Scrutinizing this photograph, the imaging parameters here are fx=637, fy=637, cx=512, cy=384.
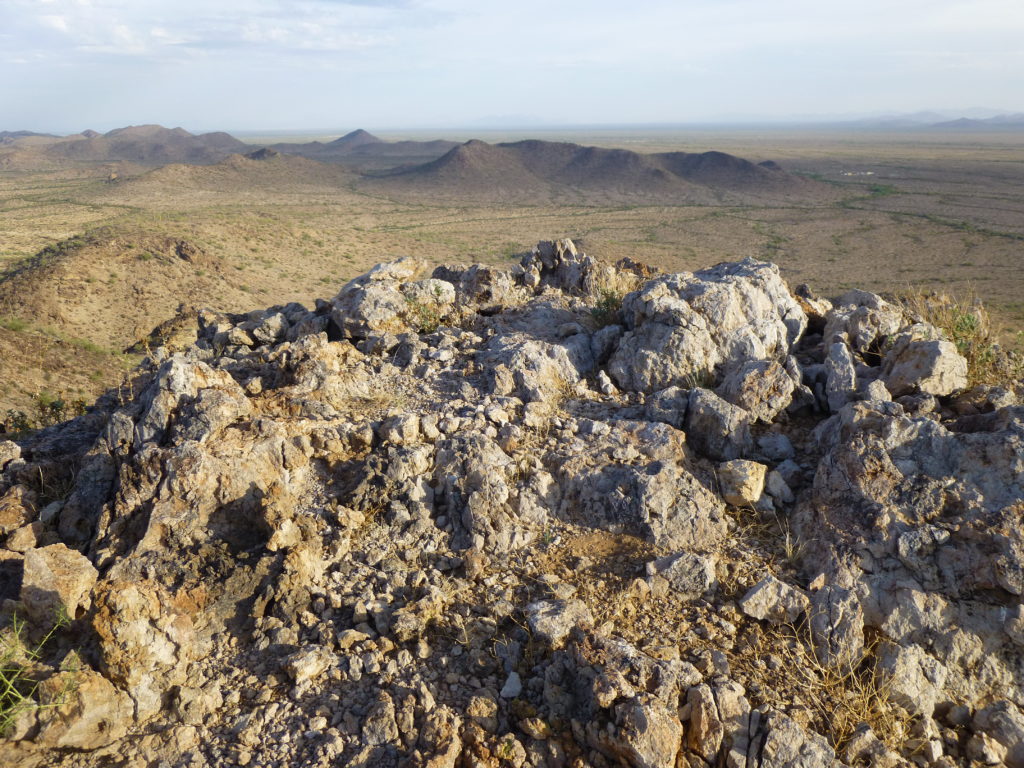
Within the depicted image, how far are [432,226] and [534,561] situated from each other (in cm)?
4684

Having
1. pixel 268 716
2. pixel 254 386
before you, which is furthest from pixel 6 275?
pixel 268 716

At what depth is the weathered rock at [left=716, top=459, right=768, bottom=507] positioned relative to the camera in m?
4.70

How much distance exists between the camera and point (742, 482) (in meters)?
4.71

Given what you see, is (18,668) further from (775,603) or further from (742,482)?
(742,482)

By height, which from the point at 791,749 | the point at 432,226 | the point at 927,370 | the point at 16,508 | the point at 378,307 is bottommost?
the point at 791,749

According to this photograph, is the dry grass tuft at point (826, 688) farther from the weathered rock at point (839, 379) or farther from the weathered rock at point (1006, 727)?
the weathered rock at point (839, 379)

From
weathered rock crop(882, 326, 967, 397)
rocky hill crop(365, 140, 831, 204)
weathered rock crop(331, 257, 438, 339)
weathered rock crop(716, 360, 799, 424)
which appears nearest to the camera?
weathered rock crop(882, 326, 967, 397)

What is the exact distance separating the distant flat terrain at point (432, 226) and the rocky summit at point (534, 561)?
1216 centimetres

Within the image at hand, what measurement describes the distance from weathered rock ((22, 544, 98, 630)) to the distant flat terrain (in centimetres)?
1214

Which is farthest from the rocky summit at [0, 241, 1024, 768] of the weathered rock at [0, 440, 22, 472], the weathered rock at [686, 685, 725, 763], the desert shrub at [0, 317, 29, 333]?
the desert shrub at [0, 317, 29, 333]

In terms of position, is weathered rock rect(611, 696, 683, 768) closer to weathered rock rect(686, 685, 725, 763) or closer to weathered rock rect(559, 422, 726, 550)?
weathered rock rect(686, 685, 725, 763)

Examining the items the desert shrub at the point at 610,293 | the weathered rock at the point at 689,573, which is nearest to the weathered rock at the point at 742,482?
the weathered rock at the point at 689,573

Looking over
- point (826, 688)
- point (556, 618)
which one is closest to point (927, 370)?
point (826, 688)

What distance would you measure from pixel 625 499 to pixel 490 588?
118 cm
